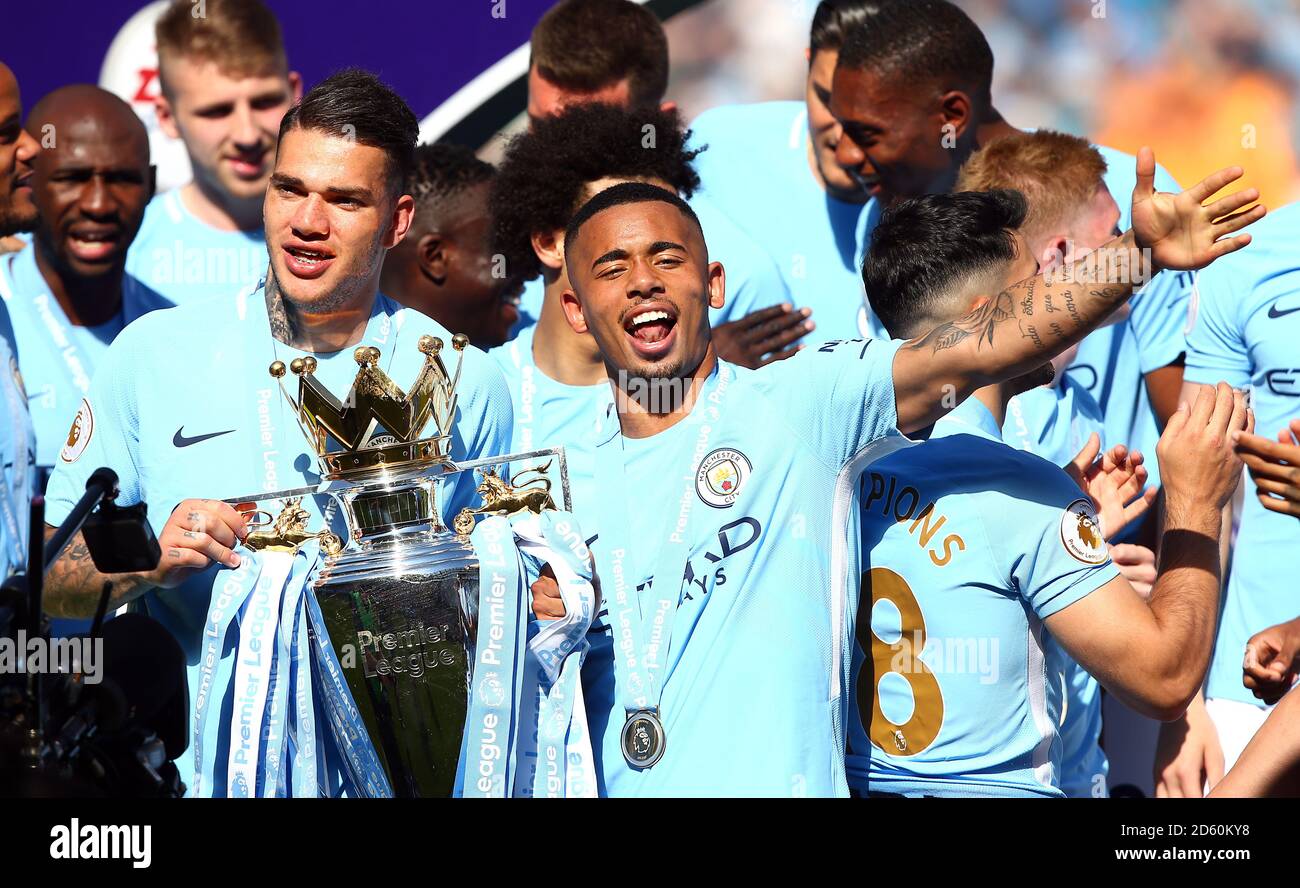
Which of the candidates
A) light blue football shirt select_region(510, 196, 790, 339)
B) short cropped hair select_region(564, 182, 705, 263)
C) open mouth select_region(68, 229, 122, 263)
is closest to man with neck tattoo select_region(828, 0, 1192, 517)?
light blue football shirt select_region(510, 196, 790, 339)

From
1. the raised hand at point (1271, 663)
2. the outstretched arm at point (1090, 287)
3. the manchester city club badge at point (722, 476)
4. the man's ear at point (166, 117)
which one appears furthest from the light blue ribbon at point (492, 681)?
the man's ear at point (166, 117)

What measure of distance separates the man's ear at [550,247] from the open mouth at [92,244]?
3.86 feet

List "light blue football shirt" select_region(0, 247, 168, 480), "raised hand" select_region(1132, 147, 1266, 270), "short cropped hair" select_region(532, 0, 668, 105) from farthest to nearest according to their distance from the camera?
"short cropped hair" select_region(532, 0, 668, 105)
"light blue football shirt" select_region(0, 247, 168, 480)
"raised hand" select_region(1132, 147, 1266, 270)

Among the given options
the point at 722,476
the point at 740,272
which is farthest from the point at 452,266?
the point at 722,476

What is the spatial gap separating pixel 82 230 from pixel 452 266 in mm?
996

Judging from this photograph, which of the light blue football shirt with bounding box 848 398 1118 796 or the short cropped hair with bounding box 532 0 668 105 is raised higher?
the short cropped hair with bounding box 532 0 668 105

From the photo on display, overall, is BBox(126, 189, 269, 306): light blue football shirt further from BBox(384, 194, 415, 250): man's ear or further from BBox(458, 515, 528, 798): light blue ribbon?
BBox(458, 515, 528, 798): light blue ribbon

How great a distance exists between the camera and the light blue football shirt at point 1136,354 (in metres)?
4.36

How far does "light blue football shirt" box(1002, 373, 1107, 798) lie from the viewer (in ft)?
12.3

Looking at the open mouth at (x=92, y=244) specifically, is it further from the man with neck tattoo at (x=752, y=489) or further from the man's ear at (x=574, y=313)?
the man with neck tattoo at (x=752, y=489)

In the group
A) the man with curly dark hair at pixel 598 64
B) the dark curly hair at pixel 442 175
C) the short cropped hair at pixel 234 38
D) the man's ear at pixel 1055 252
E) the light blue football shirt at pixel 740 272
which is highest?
the short cropped hair at pixel 234 38
